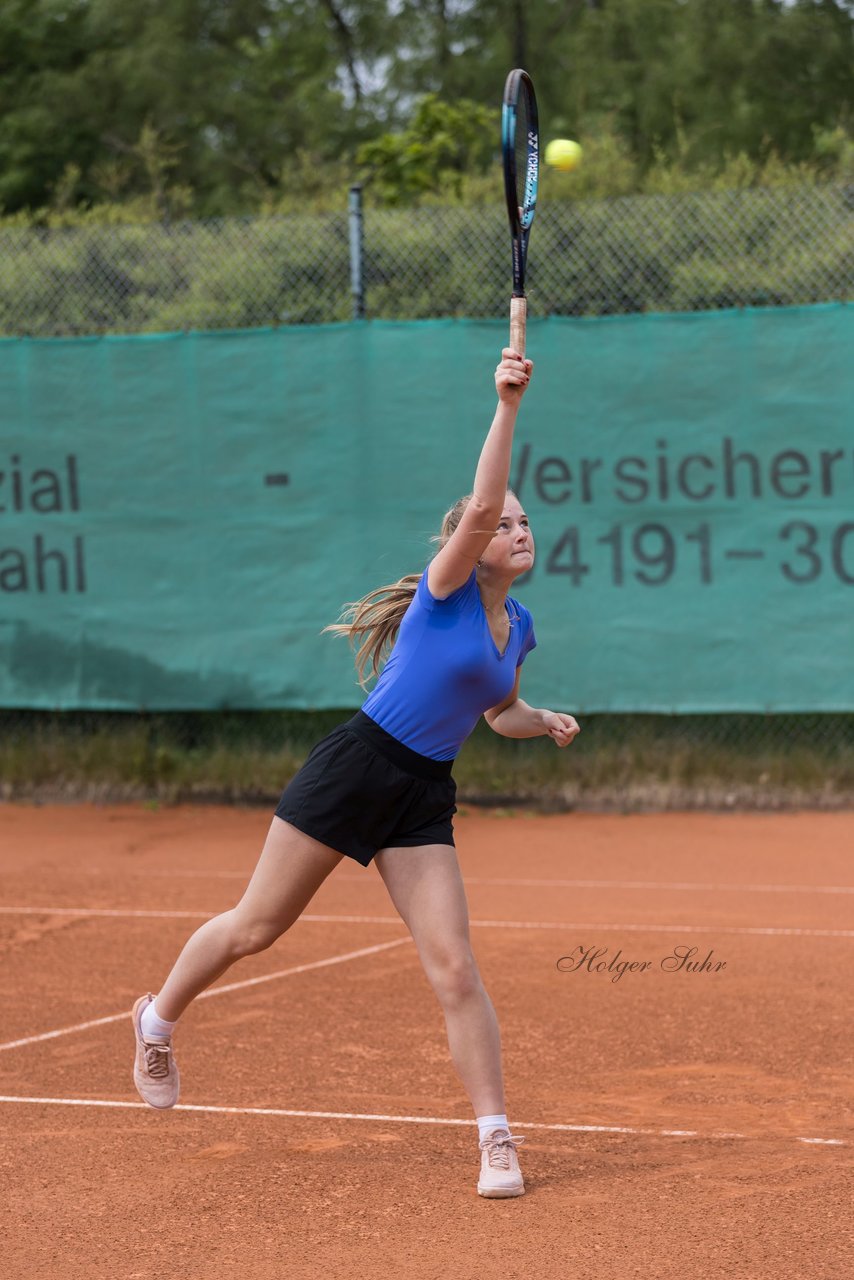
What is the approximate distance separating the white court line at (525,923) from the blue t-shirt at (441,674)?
3000 mm

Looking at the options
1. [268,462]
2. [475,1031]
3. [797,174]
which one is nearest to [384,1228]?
[475,1031]

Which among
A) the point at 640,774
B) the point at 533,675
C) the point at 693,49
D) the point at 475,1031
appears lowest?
the point at 640,774

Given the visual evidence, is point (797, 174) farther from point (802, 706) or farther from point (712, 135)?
point (712, 135)

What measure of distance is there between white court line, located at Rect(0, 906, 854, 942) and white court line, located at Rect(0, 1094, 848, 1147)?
2.35 m

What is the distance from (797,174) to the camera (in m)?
10.6

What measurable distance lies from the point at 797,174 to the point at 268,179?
12.8 m

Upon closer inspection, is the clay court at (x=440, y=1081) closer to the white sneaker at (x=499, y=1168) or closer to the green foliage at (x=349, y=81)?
the white sneaker at (x=499, y=1168)

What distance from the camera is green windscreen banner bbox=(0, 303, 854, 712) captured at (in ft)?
28.0

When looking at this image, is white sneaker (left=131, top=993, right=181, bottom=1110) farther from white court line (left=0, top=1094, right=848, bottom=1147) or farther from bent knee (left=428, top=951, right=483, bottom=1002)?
bent knee (left=428, top=951, right=483, bottom=1002)

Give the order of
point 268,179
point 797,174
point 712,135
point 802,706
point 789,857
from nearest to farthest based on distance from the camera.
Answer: point 789,857
point 802,706
point 797,174
point 712,135
point 268,179

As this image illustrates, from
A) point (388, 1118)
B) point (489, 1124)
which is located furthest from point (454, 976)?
point (388, 1118)

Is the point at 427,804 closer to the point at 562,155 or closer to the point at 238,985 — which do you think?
the point at 238,985

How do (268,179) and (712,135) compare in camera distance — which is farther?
(268,179)

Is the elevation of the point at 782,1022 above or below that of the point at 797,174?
below
